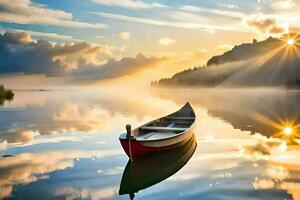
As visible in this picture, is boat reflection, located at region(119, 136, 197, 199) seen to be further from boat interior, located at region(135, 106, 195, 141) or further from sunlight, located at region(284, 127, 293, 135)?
sunlight, located at region(284, 127, 293, 135)

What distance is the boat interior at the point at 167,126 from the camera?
25991mm

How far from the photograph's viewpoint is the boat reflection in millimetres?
18172

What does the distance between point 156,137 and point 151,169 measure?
4.73 m

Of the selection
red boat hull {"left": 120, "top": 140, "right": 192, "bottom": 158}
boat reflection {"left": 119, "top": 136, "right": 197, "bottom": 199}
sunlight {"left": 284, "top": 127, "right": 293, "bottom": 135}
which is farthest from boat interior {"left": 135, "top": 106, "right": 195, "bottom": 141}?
sunlight {"left": 284, "top": 127, "right": 293, "bottom": 135}

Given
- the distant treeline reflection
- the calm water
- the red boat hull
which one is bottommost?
the distant treeline reflection

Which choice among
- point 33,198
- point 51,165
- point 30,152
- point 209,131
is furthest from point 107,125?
point 33,198

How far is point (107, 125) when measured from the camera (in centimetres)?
4225

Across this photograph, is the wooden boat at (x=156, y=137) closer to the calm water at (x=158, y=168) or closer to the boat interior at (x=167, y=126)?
the boat interior at (x=167, y=126)

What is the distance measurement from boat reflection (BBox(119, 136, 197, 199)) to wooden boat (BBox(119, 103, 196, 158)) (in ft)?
1.80

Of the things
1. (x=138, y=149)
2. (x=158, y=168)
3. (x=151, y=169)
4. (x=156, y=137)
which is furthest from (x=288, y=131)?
(x=138, y=149)

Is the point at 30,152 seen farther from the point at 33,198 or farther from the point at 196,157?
the point at 196,157

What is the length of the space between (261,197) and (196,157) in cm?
879

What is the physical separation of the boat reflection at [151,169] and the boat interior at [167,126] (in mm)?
1606

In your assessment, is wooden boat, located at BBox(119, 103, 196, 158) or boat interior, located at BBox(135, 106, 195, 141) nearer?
wooden boat, located at BBox(119, 103, 196, 158)
